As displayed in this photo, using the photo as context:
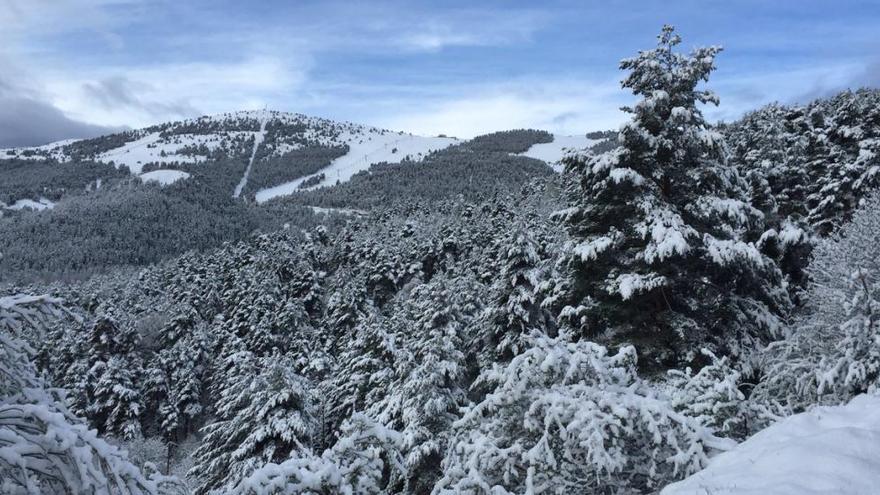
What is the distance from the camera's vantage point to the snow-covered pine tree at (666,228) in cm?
1093

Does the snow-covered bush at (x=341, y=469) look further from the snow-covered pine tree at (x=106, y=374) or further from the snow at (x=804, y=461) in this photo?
the snow-covered pine tree at (x=106, y=374)

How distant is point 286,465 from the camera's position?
530 centimetres

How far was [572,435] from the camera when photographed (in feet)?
17.9

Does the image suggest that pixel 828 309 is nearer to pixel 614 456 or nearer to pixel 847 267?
pixel 847 267

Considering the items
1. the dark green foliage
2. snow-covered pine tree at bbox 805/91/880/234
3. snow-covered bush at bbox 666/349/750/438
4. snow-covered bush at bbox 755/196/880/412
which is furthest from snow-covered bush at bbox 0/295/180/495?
snow-covered pine tree at bbox 805/91/880/234

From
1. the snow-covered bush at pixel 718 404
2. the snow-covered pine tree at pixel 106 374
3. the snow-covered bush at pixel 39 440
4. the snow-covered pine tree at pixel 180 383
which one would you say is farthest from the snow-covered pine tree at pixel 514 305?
the snow-covered pine tree at pixel 180 383

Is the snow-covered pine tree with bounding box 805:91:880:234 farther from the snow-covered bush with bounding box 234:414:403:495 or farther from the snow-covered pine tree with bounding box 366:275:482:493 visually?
the snow-covered bush with bounding box 234:414:403:495

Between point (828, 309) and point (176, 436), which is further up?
point (828, 309)

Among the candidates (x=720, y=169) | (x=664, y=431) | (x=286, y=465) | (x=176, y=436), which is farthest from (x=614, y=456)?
(x=176, y=436)

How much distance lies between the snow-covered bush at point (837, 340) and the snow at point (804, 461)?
4.52ft

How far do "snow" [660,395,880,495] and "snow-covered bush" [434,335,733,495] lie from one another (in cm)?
44

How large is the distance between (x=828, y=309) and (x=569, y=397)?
294 inches

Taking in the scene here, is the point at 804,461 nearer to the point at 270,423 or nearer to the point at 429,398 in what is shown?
the point at 429,398

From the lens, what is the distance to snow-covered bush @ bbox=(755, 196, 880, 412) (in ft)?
27.1
